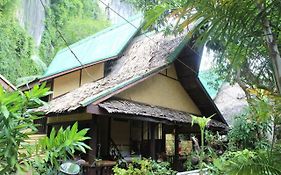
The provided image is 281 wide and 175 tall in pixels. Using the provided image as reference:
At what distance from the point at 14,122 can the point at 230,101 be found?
14621mm

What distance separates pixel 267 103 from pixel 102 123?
22.0 ft


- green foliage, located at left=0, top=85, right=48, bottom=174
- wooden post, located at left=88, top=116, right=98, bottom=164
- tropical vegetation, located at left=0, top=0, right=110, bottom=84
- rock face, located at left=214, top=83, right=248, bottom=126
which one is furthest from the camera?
tropical vegetation, located at left=0, top=0, right=110, bottom=84

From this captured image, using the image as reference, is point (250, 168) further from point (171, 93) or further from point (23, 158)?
point (171, 93)

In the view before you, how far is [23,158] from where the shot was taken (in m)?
2.10

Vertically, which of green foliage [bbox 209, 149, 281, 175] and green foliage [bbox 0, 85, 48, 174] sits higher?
green foliage [bbox 0, 85, 48, 174]

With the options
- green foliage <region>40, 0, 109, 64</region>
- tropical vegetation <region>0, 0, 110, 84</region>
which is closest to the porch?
tropical vegetation <region>0, 0, 110, 84</region>

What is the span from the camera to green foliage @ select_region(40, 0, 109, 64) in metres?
22.1

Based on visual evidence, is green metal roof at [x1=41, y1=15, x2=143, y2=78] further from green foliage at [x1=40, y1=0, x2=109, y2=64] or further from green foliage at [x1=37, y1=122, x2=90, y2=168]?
green foliage at [x1=40, y1=0, x2=109, y2=64]

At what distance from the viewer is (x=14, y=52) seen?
16.3 metres

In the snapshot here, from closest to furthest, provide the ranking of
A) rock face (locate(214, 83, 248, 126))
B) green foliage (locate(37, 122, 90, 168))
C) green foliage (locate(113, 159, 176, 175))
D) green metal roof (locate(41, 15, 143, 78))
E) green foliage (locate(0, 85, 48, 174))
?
1. green foliage (locate(0, 85, 48, 174))
2. green foliage (locate(37, 122, 90, 168))
3. green foliage (locate(113, 159, 176, 175))
4. green metal roof (locate(41, 15, 143, 78))
5. rock face (locate(214, 83, 248, 126))

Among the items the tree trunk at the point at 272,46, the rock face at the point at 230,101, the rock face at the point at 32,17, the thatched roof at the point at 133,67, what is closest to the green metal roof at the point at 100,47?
the thatched roof at the point at 133,67

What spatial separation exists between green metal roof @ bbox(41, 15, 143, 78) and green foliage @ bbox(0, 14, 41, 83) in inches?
188

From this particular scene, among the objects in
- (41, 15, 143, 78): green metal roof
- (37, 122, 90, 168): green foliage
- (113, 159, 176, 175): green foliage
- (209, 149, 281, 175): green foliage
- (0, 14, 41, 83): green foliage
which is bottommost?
(113, 159, 176, 175): green foliage

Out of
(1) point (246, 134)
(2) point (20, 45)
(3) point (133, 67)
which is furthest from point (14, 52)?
(1) point (246, 134)
